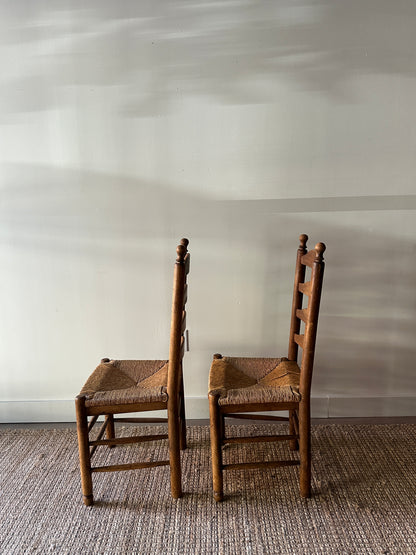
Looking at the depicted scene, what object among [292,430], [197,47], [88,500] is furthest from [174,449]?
[197,47]

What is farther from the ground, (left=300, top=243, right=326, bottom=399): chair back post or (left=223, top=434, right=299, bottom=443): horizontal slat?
(left=300, top=243, right=326, bottom=399): chair back post

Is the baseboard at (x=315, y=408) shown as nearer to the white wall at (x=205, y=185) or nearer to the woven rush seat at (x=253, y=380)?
the white wall at (x=205, y=185)

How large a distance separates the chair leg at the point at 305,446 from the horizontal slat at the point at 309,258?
556mm

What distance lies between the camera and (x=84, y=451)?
70.3 inches

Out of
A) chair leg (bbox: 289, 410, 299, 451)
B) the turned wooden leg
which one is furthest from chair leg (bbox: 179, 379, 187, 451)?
chair leg (bbox: 289, 410, 299, 451)

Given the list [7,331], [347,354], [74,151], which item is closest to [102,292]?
[7,331]

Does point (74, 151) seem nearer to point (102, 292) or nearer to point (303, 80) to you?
point (102, 292)

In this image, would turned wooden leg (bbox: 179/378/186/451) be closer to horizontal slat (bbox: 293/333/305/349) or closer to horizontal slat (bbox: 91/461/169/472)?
horizontal slat (bbox: 91/461/169/472)

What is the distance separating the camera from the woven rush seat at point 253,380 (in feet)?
5.72

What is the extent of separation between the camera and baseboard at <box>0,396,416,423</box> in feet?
7.91

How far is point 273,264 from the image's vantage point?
7.59ft

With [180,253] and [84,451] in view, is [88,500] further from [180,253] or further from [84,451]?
[180,253]

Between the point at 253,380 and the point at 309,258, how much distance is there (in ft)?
1.87

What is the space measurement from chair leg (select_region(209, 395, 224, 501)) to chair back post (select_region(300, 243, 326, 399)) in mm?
336
